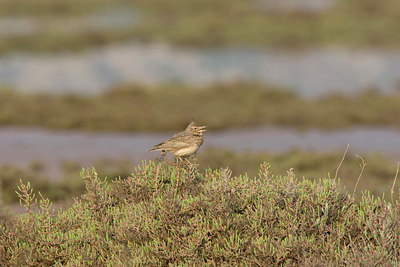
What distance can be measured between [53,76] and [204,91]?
1185cm

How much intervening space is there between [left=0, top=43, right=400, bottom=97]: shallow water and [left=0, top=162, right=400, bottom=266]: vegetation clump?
85.2 feet

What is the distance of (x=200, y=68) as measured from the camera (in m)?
42.2

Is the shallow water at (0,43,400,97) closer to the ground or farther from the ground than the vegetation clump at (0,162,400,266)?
closer to the ground

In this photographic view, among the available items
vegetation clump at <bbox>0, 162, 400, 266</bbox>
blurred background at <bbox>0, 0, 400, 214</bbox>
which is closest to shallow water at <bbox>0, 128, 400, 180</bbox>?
blurred background at <bbox>0, 0, 400, 214</bbox>

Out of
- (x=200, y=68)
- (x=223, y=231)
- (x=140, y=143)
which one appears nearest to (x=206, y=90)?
(x=200, y=68)

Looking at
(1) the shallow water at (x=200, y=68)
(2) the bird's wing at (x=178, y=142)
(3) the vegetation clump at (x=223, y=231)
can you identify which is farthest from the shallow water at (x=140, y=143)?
(3) the vegetation clump at (x=223, y=231)

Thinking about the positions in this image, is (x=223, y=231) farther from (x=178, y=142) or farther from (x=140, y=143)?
(x=140, y=143)

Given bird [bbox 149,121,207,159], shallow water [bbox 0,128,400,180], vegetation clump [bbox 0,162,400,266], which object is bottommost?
shallow water [bbox 0,128,400,180]

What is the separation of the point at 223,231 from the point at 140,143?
643 inches

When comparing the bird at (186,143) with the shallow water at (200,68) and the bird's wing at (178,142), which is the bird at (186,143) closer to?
the bird's wing at (178,142)

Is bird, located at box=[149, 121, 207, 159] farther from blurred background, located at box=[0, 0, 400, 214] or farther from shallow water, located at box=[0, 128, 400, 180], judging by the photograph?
shallow water, located at box=[0, 128, 400, 180]

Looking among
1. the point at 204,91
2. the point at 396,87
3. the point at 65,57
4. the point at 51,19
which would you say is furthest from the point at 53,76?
the point at 51,19

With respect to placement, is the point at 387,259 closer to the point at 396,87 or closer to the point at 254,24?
the point at 396,87

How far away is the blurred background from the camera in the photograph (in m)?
19.5
